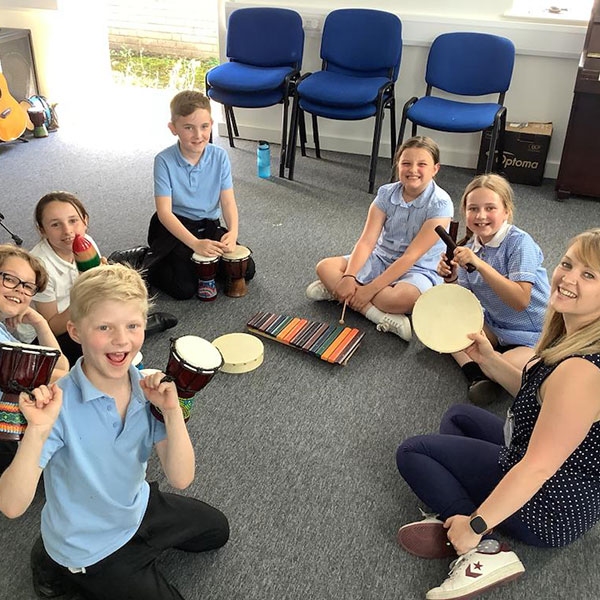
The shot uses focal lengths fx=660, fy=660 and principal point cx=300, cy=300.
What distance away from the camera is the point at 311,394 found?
92.0 inches

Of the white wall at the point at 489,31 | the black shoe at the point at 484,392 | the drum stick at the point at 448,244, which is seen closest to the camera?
the drum stick at the point at 448,244

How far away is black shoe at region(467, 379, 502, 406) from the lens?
90.4 inches

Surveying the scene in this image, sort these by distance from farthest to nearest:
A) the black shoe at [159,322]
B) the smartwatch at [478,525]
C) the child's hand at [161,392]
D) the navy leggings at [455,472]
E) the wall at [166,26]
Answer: the wall at [166,26] → the black shoe at [159,322] → the navy leggings at [455,472] → the smartwatch at [478,525] → the child's hand at [161,392]

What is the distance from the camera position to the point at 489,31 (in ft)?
13.4

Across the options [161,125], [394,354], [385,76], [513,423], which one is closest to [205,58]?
[161,125]

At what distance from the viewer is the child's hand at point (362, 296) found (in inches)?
107

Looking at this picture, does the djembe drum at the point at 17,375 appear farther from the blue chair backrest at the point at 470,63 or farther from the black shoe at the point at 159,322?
the blue chair backrest at the point at 470,63

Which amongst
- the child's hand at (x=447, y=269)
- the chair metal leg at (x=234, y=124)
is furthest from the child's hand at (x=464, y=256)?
the chair metal leg at (x=234, y=124)

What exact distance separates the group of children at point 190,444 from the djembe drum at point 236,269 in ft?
2.32

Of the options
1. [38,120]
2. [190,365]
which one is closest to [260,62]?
→ [38,120]

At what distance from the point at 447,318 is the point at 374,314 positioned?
0.63 meters

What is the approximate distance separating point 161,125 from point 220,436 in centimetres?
360

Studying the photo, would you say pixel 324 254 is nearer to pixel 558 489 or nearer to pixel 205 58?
pixel 558 489

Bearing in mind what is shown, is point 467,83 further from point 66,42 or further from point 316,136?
point 66,42
